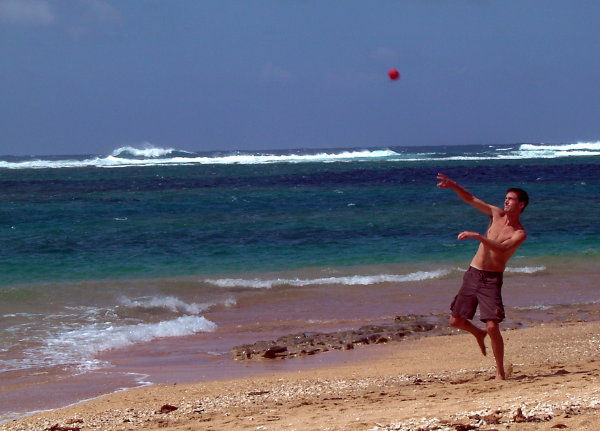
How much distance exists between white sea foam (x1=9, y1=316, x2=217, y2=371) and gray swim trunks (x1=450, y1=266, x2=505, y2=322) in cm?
395

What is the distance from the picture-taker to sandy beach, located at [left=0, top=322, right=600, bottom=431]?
530cm

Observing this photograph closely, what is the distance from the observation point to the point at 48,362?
9.07 metres

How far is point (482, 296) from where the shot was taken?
6777 mm

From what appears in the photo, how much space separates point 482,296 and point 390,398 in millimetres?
1092

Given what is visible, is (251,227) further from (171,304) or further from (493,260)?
(493,260)

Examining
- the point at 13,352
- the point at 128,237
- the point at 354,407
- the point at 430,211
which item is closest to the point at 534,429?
the point at 354,407

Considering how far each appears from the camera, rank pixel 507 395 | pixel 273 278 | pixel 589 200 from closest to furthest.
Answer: pixel 507 395
pixel 273 278
pixel 589 200

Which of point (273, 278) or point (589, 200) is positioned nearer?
point (273, 278)

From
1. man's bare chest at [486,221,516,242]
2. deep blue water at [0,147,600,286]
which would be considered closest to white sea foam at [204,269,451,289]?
deep blue water at [0,147,600,286]

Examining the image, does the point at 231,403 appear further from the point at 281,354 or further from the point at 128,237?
the point at 128,237

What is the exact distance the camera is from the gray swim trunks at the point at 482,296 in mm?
6730

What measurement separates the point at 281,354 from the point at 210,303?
4.02 meters

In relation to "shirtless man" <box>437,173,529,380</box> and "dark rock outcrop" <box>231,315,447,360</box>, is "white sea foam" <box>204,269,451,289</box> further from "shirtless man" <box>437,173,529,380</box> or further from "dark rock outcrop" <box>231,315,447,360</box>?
"shirtless man" <box>437,173,529,380</box>

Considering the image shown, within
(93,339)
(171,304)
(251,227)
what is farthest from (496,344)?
(251,227)
